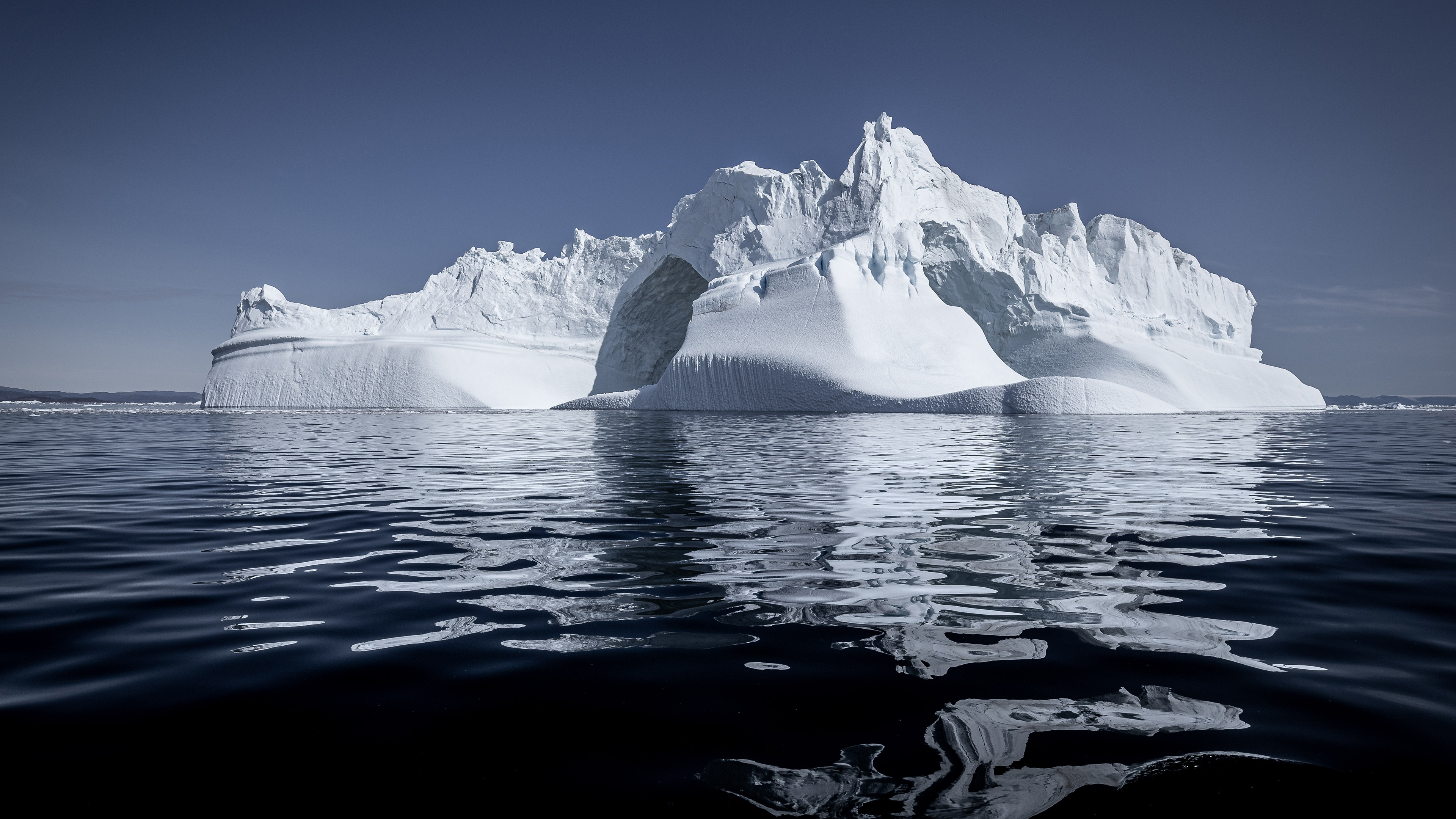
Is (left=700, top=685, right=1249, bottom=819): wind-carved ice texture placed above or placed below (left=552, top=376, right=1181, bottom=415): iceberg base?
below

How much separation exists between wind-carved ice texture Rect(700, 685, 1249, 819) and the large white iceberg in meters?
27.3

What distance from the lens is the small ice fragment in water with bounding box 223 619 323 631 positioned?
294cm

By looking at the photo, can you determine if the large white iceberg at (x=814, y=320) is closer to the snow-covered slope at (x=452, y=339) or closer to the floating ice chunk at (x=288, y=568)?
the snow-covered slope at (x=452, y=339)

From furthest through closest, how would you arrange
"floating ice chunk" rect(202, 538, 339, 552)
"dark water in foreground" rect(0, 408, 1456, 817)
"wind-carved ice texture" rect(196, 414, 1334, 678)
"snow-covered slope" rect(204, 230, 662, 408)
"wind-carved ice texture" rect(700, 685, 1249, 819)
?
"snow-covered slope" rect(204, 230, 662, 408) → "floating ice chunk" rect(202, 538, 339, 552) → "wind-carved ice texture" rect(196, 414, 1334, 678) → "dark water in foreground" rect(0, 408, 1456, 817) → "wind-carved ice texture" rect(700, 685, 1249, 819)

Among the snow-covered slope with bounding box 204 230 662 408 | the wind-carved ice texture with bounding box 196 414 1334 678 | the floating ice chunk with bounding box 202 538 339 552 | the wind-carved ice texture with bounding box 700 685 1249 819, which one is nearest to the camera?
the wind-carved ice texture with bounding box 700 685 1249 819

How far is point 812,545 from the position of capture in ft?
14.9

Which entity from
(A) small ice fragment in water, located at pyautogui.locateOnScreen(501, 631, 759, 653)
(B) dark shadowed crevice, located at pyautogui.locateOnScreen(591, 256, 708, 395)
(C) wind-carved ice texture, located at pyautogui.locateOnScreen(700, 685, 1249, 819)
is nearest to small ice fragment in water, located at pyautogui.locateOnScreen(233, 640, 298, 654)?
(A) small ice fragment in water, located at pyautogui.locateOnScreen(501, 631, 759, 653)

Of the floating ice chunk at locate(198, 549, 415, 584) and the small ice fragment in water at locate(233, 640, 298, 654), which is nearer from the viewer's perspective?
the small ice fragment in water at locate(233, 640, 298, 654)

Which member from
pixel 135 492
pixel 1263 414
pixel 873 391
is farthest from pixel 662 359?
pixel 135 492

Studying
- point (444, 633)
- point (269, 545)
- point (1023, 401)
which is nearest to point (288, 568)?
point (269, 545)

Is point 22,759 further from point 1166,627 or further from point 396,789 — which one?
point 1166,627

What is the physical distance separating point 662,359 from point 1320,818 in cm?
4908

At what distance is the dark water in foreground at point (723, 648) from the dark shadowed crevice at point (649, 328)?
40.6 metres

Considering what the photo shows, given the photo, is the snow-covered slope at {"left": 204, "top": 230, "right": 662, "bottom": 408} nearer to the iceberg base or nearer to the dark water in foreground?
the iceberg base
